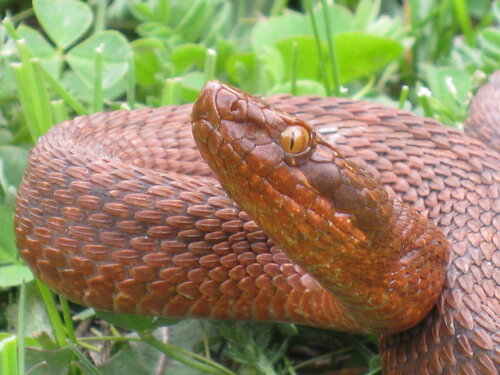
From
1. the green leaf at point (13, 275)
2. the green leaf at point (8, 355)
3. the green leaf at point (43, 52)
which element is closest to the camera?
the green leaf at point (8, 355)

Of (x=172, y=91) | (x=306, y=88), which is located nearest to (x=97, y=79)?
(x=172, y=91)

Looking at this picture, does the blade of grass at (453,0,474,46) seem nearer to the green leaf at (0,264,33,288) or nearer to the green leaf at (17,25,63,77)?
the green leaf at (17,25,63,77)

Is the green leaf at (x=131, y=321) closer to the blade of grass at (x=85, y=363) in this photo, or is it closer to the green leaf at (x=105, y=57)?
the blade of grass at (x=85, y=363)

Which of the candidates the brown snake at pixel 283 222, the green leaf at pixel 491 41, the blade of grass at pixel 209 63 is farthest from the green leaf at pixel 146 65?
the green leaf at pixel 491 41

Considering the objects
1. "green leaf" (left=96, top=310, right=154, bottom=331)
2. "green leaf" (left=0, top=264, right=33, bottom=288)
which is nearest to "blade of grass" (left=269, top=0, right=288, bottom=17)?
"green leaf" (left=0, top=264, right=33, bottom=288)

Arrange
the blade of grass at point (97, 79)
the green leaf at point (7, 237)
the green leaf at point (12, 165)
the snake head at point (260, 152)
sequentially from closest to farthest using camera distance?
the snake head at point (260, 152) < the green leaf at point (7, 237) < the green leaf at point (12, 165) < the blade of grass at point (97, 79)

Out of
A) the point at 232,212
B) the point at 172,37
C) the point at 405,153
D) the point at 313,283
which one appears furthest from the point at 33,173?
the point at 172,37

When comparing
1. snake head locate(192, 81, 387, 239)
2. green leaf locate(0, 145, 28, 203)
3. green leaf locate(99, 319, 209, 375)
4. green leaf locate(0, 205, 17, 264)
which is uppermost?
snake head locate(192, 81, 387, 239)
